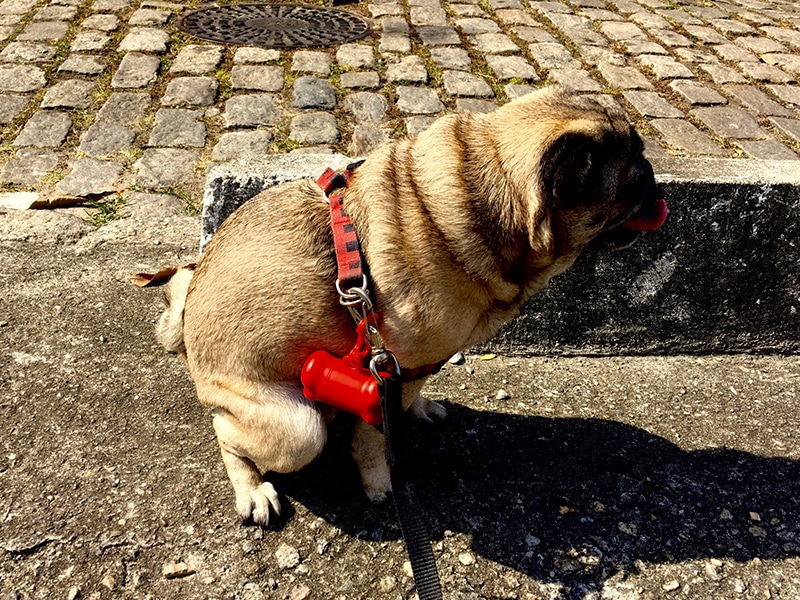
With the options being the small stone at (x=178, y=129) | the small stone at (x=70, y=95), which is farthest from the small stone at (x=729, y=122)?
the small stone at (x=70, y=95)

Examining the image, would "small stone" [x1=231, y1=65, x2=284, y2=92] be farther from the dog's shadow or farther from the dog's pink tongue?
the dog's pink tongue

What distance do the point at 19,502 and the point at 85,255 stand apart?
1.94 metres

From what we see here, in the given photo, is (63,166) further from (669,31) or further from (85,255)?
(669,31)

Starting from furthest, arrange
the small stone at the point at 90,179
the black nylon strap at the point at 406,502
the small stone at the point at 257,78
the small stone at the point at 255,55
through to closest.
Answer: the small stone at the point at 255,55 → the small stone at the point at 257,78 → the small stone at the point at 90,179 → the black nylon strap at the point at 406,502

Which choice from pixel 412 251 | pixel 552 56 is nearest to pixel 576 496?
pixel 412 251

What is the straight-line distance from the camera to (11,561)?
266 cm

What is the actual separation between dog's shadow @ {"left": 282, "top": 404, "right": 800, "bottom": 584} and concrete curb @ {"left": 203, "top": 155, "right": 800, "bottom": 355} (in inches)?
25.0

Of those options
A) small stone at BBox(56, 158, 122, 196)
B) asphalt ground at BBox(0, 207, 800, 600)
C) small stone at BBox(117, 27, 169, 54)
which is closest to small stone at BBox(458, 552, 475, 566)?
asphalt ground at BBox(0, 207, 800, 600)

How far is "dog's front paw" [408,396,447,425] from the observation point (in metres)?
3.45

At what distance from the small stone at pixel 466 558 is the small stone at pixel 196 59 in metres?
5.10

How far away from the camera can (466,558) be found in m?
2.82

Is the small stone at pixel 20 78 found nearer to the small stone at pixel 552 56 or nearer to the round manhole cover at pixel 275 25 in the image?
the round manhole cover at pixel 275 25

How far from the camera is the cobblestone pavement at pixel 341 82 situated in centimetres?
531

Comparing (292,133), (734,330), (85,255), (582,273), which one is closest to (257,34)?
(292,133)
